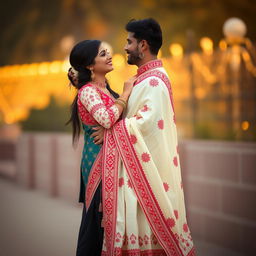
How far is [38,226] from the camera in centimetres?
702

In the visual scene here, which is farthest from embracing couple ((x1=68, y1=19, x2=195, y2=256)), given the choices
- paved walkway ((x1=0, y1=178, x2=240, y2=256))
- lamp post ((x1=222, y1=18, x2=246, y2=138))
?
lamp post ((x1=222, y1=18, x2=246, y2=138))

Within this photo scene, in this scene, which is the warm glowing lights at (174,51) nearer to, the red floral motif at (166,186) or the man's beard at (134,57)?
the man's beard at (134,57)

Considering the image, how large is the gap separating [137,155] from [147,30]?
31.8 inches

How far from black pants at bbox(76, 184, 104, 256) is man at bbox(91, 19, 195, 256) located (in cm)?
18

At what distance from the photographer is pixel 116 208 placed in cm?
380

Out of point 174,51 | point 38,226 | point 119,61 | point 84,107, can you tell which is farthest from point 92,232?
point 174,51

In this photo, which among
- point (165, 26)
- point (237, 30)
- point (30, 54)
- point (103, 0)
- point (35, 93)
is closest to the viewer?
point (237, 30)

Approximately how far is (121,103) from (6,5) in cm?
2364

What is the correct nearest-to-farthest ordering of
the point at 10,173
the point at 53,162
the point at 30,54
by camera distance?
the point at 53,162 → the point at 10,173 → the point at 30,54

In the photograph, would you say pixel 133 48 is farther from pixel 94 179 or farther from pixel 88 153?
pixel 94 179

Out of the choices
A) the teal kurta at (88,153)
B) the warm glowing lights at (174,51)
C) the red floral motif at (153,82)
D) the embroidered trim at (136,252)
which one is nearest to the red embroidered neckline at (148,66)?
the red floral motif at (153,82)

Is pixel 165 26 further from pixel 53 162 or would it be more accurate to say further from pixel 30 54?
pixel 53 162

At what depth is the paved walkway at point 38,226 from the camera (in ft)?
18.7

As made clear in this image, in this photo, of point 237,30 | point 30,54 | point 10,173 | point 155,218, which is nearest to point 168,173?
point 155,218
